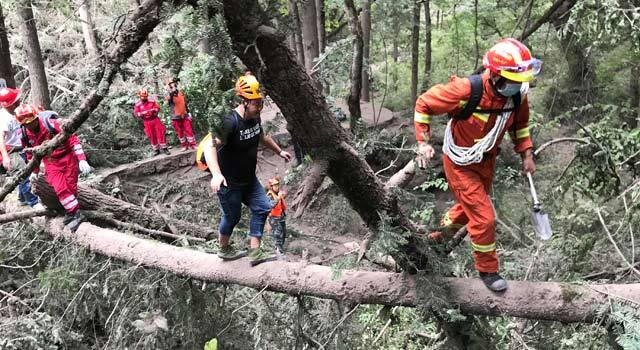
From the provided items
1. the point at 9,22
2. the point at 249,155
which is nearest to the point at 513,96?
the point at 249,155

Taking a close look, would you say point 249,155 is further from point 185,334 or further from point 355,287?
point 185,334

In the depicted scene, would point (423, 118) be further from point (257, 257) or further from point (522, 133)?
point (257, 257)

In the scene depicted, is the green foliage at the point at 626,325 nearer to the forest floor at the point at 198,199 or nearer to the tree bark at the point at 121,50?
the tree bark at the point at 121,50

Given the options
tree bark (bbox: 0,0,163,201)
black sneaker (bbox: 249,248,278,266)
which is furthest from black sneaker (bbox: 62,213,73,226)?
tree bark (bbox: 0,0,163,201)

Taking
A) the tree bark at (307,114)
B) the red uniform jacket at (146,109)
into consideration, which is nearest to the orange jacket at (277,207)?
the red uniform jacket at (146,109)

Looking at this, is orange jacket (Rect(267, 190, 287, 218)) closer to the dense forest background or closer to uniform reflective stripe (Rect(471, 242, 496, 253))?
the dense forest background

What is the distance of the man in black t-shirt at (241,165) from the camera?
134 inches

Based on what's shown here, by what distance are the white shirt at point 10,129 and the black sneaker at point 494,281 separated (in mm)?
5701

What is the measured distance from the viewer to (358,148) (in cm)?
320

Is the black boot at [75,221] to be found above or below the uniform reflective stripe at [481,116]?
below

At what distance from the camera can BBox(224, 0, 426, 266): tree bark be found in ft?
7.56

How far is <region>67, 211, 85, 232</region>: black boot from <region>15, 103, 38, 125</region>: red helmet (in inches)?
47.8

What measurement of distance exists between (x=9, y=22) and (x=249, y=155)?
14.3 m

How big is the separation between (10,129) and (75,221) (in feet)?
5.55
